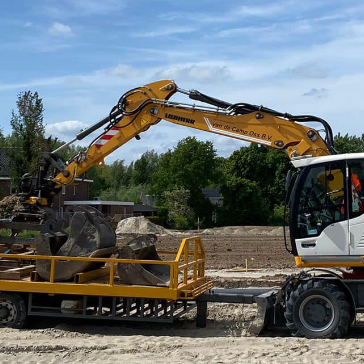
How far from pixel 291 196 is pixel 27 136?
28732mm

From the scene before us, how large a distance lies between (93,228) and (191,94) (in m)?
3.17

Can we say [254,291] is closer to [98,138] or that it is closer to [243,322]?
[243,322]

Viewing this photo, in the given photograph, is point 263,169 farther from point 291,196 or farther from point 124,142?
point 291,196

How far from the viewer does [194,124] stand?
12562 millimetres

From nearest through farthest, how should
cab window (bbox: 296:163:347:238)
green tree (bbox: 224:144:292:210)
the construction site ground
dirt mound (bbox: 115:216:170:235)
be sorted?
the construction site ground, cab window (bbox: 296:163:347:238), dirt mound (bbox: 115:216:170:235), green tree (bbox: 224:144:292:210)

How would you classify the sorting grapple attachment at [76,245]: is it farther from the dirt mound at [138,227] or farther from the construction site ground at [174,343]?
the dirt mound at [138,227]

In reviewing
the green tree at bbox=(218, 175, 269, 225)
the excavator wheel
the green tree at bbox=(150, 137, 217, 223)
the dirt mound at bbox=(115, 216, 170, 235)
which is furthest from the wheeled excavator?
the green tree at bbox=(150, 137, 217, 223)

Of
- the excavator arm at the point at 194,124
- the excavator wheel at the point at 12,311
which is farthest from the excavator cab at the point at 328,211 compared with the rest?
the excavator wheel at the point at 12,311

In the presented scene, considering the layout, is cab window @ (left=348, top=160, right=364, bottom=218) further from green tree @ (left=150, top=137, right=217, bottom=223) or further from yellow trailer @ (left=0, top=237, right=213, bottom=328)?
green tree @ (left=150, top=137, right=217, bottom=223)

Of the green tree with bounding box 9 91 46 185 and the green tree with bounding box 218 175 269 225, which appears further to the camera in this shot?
the green tree with bounding box 218 175 269 225

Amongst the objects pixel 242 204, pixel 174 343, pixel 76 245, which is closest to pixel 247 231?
pixel 242 204

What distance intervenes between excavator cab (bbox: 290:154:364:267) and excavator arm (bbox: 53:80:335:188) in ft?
3.74

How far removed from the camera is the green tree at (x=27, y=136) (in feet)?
121

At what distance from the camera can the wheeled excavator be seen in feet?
33.6
